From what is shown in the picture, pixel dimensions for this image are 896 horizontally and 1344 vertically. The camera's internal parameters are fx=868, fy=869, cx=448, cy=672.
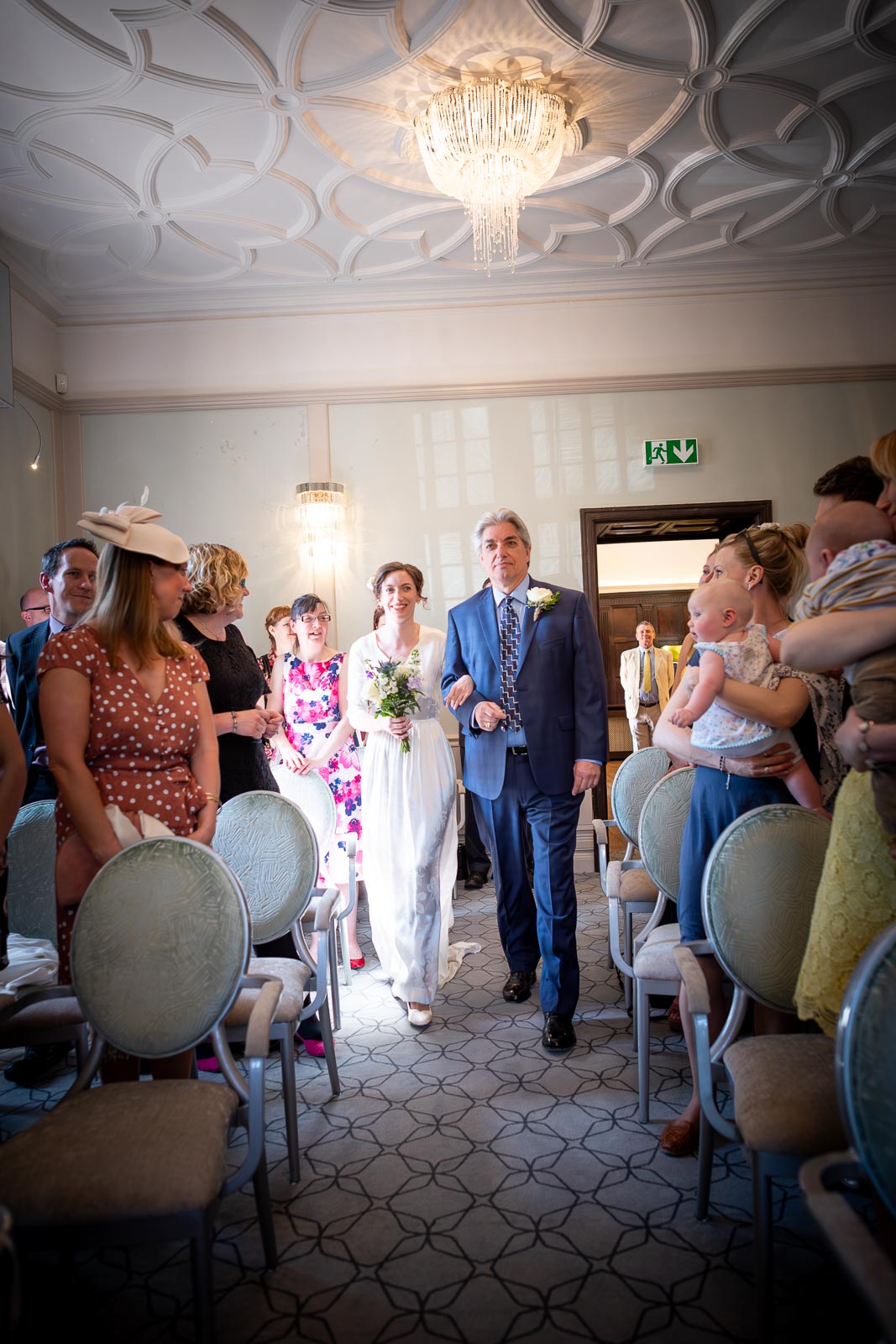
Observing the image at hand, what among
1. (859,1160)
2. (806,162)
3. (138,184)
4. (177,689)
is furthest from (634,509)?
(859,1160)

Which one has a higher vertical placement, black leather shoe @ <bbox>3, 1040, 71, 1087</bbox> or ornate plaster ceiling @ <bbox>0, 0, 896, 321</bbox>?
ornate plaster ceiling @ <bbox>0, 0, 896, 321</bbox>

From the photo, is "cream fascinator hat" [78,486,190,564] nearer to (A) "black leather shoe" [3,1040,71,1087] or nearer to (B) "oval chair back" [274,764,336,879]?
(B) "oval chair back" [274,764,336,879]

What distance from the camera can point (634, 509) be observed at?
6.31 metres

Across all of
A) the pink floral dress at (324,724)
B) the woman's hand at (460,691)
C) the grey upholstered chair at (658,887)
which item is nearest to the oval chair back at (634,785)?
the grey upholstered chair at (658,887)

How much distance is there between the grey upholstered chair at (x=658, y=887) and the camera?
8.42 feet

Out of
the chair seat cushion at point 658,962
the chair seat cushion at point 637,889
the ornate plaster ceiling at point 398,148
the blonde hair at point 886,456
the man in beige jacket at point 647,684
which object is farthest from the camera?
the man in beige jacket at point 647,684

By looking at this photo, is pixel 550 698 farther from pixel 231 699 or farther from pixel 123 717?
pixel 123 717

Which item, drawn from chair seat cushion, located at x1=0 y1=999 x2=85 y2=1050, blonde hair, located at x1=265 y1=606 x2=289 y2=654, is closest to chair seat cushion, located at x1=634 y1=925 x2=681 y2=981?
chair seat cushion, located at x1=0 y1=999 x2=85 y2=1050

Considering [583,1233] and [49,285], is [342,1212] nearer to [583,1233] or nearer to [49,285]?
[583,1233]

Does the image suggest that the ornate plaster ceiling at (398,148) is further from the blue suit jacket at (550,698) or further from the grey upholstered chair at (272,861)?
the grey upholstered chair at (272,861)

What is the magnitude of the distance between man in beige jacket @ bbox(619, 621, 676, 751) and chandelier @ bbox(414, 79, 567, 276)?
535 cm

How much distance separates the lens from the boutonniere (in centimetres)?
342

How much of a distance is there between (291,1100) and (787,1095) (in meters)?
1.39

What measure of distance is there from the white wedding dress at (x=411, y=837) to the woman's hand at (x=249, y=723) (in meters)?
0.70
